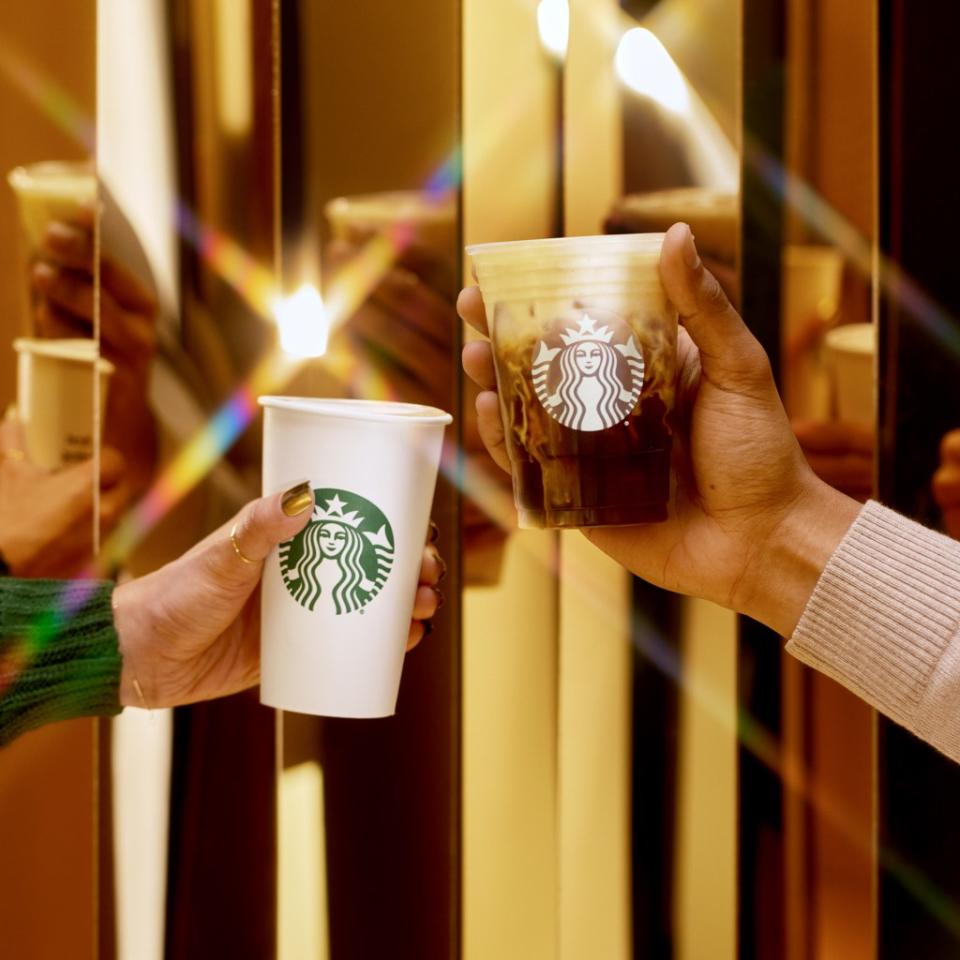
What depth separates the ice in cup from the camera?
2.76 feet

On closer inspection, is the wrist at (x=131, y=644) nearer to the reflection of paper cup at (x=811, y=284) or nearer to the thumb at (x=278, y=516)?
the thumb at (x=278, y=516)

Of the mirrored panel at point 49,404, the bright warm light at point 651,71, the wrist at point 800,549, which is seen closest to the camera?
the wrist at point 800,549

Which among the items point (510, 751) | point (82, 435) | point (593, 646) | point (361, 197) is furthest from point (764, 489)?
point (82, 435)

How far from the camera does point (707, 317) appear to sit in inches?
34.6

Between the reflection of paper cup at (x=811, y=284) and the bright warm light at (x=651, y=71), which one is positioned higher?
the bright warm light at (x=651, y=71)

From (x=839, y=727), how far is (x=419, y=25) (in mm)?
879

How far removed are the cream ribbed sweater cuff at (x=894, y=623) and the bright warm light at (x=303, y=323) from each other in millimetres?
598

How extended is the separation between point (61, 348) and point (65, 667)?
17.3 inches

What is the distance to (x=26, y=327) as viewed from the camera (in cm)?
133

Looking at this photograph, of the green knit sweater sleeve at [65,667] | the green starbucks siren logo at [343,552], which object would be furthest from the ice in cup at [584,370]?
the green knit sweater sleeve at [65,667]

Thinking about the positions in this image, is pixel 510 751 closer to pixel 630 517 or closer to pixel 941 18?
pixel 630 517

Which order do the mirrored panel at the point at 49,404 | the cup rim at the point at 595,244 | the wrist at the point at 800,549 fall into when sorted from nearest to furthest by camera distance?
the cup rim at the point at 595,244, the wrist at the point at 800,549, the mirrored panel at the point at 49,404

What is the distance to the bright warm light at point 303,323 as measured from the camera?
1232 mm

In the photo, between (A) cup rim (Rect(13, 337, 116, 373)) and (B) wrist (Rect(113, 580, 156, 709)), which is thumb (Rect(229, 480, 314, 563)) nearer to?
(B) wrist (Rect(113, 580, 156, 709))
